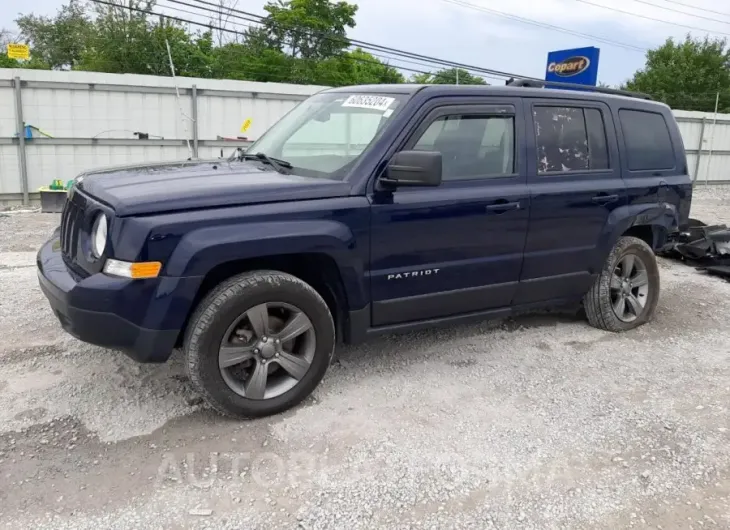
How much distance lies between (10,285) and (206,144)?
7.56 metres

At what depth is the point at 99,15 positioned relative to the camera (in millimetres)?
36531

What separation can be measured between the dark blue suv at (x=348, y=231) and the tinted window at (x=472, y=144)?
1cm

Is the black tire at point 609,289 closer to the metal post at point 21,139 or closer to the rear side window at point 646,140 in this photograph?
the rear side window at point 646,140

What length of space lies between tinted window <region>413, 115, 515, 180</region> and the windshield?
312mm

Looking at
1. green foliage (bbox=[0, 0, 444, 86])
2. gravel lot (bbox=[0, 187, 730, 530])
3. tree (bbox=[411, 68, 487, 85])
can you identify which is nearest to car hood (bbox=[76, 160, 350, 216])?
gravel lot (bbox=[0, 187, 730, 530])

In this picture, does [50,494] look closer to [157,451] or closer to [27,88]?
[157,451]

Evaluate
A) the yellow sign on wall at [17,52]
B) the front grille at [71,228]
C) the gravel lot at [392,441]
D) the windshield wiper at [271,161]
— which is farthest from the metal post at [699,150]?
the front grille at [71,228]

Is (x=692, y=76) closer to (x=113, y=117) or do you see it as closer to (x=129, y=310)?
(x=113, y=117)

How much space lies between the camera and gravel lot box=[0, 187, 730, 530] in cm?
271

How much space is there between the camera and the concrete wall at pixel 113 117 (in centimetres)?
1117

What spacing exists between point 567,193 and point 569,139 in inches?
17.4

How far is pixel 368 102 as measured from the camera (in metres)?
4.01

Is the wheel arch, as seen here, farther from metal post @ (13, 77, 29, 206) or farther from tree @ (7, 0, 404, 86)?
tree @ (7, 0, 404, 86)

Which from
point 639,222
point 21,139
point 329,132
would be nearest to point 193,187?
point 329,132
